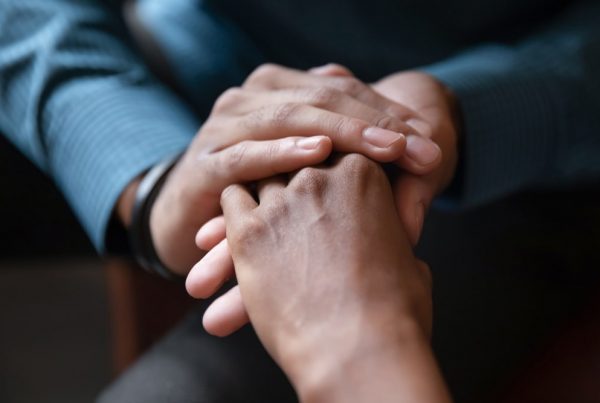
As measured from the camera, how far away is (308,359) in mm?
343

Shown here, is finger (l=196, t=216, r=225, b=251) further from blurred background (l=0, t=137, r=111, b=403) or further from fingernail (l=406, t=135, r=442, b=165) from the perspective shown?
blurred background (l=0, t=137, r=111, b=403)

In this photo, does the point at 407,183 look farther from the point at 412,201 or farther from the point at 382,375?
the point at 382,375

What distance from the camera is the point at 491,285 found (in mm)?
550

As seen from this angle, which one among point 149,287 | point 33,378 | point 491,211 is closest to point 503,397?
point 491,211

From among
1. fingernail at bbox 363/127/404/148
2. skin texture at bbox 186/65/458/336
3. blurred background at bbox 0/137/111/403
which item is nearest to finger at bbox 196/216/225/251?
skin texture at bbox 186/65/458/336

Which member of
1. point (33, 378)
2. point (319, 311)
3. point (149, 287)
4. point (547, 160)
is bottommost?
point (33, 378)

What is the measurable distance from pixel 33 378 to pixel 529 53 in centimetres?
85

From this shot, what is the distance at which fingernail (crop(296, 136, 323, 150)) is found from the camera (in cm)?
42

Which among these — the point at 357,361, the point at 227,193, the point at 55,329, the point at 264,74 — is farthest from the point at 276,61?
the point at 55,329

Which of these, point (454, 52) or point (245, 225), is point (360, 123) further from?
point (454, 52)

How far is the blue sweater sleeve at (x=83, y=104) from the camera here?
21.8 inches

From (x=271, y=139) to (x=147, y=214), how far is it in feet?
0.41

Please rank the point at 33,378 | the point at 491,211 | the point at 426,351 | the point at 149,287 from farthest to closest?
the point at 33,378
the point at 149,287
the point at 491,211
the point at 426,351

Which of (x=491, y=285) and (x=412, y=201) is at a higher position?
(x=412, y=201)
